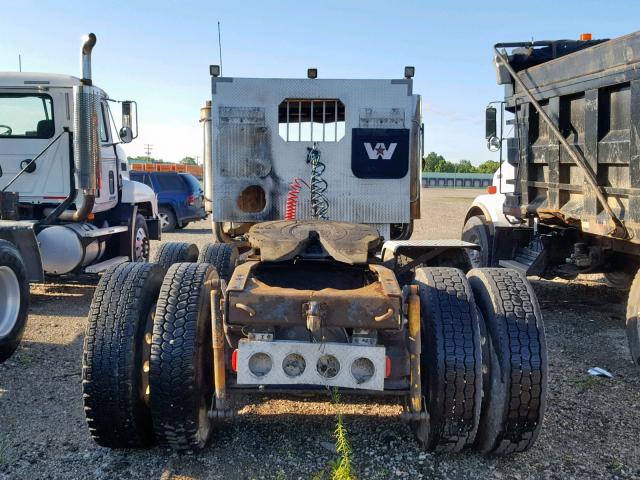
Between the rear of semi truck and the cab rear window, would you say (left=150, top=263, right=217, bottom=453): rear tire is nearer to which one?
the rear of semi truck

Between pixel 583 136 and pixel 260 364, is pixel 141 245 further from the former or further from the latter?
pixel 260 364

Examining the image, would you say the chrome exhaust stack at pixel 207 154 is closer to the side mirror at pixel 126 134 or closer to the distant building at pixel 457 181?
the side mirror at pixel 126 134

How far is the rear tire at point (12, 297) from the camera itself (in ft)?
18.7

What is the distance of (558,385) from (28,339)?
16.9 feet

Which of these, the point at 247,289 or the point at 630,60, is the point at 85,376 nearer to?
the point at 247,289

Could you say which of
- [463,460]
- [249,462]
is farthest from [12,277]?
[463,460]

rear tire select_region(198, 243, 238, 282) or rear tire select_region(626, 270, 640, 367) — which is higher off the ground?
rear tire select_region(198, 243, 238, 282)

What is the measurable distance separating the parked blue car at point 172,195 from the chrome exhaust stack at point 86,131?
31.6ft

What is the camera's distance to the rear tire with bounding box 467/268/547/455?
350cm

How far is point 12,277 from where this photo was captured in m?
5.92

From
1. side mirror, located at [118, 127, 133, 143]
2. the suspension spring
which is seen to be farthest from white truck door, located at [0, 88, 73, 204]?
the suspension spring

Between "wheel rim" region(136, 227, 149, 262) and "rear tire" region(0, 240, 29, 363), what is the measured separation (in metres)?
4.08

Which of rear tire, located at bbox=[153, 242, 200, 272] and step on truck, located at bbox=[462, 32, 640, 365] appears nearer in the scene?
step on truck, located at bbox=[462, 32, 640, 365]

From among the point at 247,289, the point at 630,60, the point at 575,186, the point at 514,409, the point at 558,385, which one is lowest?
the point at 558,385
